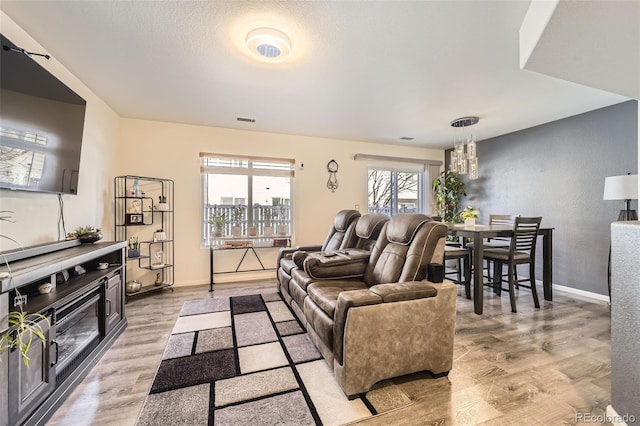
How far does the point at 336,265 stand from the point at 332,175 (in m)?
2.75

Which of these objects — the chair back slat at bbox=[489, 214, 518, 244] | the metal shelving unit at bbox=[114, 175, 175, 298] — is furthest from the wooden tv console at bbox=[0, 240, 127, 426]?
the chair back slat at bbox=[489, 214, 518, 244]

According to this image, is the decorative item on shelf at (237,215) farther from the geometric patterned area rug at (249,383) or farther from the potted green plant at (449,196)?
the potted green plant at (449,196)

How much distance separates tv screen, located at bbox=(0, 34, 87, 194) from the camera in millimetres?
1650

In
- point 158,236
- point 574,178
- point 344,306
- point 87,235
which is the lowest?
point 344,306

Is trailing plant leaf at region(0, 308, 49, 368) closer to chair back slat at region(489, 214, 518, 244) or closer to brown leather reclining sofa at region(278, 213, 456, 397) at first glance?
brown leather reclining sofa at region(278, 213, 456, 397)

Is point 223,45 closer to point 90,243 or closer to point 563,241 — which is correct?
point 90,243

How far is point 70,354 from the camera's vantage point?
178 centimetres

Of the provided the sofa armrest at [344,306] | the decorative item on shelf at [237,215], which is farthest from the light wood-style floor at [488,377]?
the decorative item on shelf at [237,215]

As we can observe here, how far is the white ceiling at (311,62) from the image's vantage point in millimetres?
1735

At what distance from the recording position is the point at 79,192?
2.74 metres

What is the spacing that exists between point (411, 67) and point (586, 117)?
293 centimetres

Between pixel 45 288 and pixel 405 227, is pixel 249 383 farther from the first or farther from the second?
pixel 405 227

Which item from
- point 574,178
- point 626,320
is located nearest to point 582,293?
point 574,178

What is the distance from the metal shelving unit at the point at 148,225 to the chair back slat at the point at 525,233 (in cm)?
436
